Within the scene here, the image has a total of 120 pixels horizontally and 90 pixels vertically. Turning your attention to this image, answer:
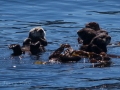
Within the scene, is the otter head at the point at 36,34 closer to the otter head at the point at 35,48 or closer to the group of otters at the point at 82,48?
the group of otters at the point at 82,48

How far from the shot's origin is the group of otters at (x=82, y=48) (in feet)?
35.2

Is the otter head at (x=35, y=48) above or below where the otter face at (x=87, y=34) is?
below

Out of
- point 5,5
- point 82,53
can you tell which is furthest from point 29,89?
point 5,5

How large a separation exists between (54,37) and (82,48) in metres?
2.03

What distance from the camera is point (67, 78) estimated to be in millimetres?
9609

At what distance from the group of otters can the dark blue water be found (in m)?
0.18

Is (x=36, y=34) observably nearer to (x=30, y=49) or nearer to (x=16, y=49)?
(x=30, y=49)

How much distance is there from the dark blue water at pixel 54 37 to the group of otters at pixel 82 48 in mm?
180

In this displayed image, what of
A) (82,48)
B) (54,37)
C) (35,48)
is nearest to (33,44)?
(35,48)

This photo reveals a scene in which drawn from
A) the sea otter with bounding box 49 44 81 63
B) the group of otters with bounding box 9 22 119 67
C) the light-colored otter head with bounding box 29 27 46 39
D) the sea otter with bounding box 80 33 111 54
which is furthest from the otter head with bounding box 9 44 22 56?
the sea otter with bounding box 80 33 111 54

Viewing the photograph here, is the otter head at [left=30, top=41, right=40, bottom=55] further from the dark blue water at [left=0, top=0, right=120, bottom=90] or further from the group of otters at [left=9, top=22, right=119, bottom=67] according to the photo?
the dark blue water at [left=0, top=0, right=120, bottom=90]

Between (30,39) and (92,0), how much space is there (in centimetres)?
766

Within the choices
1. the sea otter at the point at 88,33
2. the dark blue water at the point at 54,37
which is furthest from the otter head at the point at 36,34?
the sea otter at the point at 88,33

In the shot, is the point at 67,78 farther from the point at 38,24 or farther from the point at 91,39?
the point at 38,24
